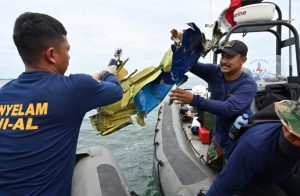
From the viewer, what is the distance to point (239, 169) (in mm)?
2094

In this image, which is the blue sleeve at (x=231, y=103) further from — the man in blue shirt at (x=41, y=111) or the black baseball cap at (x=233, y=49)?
the man in blue shirt at (x=41, y=111)

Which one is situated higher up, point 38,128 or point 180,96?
point 38,128

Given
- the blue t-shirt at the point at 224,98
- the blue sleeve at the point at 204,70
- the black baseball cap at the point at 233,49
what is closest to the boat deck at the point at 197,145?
the blue t-shirt at the point at 224,98

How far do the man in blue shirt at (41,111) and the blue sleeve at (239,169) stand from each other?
1021 mm

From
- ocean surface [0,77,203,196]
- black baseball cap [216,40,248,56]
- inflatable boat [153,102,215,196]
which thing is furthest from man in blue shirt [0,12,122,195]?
ocean surface [0,77,203,196]

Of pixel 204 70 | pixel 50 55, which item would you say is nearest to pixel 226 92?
pixel 204 70

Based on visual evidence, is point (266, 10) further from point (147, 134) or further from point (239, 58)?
point (147, 134)

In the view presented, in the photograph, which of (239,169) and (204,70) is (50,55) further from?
(204,70)

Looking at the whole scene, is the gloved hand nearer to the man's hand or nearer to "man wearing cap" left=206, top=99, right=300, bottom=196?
the man's hand

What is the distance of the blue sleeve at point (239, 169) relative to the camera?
206 centimetres

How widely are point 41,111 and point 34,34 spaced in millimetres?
483

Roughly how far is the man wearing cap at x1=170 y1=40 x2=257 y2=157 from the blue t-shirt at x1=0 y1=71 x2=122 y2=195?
1.35m

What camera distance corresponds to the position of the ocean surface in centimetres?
640

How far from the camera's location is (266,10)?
14.5 ft
